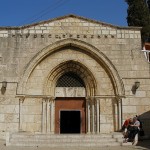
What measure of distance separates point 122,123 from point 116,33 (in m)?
4.32

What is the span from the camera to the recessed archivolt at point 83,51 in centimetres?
1561

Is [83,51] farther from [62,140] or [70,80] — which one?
[62,140]

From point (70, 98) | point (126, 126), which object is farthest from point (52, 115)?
point (126, 126)

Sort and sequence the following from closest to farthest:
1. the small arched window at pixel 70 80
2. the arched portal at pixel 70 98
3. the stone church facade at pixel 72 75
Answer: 1. the stone church facade at pixel 72 75
2. the arched portal at pixel 70 98
3. the small arched window at pixel 70 80

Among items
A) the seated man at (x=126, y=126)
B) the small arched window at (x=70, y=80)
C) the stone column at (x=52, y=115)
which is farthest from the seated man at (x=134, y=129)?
the stone column at (x=52, y=115)

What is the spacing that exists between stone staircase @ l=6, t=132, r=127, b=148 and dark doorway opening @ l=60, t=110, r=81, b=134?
2994mm

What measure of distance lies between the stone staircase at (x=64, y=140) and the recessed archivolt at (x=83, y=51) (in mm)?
2414

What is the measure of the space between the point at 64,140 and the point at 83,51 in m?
4.72

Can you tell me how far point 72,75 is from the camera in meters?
16.7

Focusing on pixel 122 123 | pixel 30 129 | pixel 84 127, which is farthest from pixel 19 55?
pixel 122 123

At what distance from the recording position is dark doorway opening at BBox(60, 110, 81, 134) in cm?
1691

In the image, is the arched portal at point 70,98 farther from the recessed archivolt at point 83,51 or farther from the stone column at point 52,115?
the recessed archivolt at point 83,51

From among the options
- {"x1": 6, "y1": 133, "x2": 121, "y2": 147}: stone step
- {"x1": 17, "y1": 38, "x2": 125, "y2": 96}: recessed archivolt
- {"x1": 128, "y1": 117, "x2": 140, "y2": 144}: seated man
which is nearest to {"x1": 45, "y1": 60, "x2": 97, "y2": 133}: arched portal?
{"x1": 17, "y1": 38, "x2": 125, "y2": 96}: recessed archivolt

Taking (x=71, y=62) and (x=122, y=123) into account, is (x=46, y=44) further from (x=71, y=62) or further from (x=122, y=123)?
(x=122, y=123)
